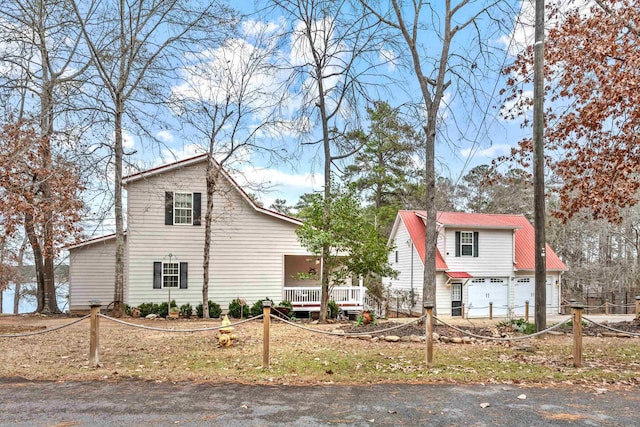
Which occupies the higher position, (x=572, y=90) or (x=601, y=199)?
(x=572, y=90)

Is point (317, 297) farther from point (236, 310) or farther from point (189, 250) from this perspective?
point (189, 250)

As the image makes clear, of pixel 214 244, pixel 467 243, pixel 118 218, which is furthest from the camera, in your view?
pixel 467 243

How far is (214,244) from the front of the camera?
1775 centimetres

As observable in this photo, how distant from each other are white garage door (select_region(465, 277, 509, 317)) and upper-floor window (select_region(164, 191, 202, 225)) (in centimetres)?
1453

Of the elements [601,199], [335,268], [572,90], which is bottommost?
[335,268]

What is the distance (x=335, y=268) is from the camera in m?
15.4

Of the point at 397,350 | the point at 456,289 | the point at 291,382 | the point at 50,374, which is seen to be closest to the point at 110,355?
the point at 50,374

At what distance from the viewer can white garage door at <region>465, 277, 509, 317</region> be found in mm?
23469

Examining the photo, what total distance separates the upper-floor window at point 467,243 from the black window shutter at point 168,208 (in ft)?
48.2

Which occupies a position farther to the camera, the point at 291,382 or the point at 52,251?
the point at 52,251

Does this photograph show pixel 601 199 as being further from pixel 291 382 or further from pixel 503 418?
pixel 291 382

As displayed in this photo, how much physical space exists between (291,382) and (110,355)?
11.7 feet

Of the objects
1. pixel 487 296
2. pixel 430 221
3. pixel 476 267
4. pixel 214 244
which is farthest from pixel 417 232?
pixel 430 221

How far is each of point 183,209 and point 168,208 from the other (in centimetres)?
55
